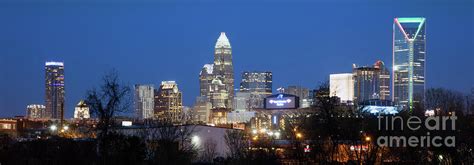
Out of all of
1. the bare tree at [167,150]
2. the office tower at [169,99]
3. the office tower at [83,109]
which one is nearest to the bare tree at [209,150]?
the bare tree at [167,150]

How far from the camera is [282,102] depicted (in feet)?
424

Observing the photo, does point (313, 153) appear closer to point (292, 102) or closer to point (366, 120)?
point (366, 120)

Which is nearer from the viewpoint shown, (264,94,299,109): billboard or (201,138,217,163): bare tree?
(201,138,217,163): bare tree

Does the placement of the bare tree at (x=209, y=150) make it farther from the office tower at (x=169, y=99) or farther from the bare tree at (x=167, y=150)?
the office tower at (x=169, y=99)

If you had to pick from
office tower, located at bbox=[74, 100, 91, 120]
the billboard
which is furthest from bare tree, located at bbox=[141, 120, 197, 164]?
the billboard

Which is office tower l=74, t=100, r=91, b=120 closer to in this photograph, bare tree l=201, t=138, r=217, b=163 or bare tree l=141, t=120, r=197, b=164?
bare tree l=141, t=120, r=197, b=164

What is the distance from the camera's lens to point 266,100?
134000 mm

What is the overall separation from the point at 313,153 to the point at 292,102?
317ft

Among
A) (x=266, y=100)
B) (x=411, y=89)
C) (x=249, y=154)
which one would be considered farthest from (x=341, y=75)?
(x=249, y=154)

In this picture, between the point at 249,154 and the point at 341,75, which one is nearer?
the point at 249,154

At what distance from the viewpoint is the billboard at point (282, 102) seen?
A: 127 m

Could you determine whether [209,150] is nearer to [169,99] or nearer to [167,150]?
[167,150]

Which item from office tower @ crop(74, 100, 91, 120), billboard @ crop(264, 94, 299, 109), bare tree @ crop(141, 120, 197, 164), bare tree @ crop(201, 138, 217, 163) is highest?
billboard @ crop(264, 94, 299, 109)

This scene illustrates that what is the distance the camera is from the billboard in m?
127
